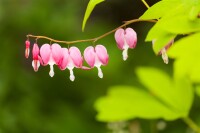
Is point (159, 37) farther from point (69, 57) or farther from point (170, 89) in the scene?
point (170, 89)

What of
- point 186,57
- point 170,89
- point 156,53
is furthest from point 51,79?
point 186,57

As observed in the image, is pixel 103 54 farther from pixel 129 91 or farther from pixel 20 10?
pixel 20 10

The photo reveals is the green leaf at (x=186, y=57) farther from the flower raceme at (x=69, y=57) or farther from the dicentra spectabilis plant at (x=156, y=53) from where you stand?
the flower raceme at (x=69, y=57)

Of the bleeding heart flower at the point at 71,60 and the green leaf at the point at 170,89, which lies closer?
the bleeding heart flower at the point at 71,60

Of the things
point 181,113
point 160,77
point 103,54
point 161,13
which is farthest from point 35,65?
point 160,77

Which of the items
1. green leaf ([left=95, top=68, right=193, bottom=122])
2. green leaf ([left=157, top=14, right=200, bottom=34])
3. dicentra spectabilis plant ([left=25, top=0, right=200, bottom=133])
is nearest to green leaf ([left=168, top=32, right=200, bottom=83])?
dicentra spectabilis plant ([left=25, top=0, right=200, bottom=133])

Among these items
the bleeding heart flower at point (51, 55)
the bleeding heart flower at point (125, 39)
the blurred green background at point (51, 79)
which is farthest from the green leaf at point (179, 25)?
the blurred green background at point (51, 79)

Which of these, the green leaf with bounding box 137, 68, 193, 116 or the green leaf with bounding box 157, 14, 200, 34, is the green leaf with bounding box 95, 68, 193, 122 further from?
the green leaf with bounding box 157, 14, 200, 34
